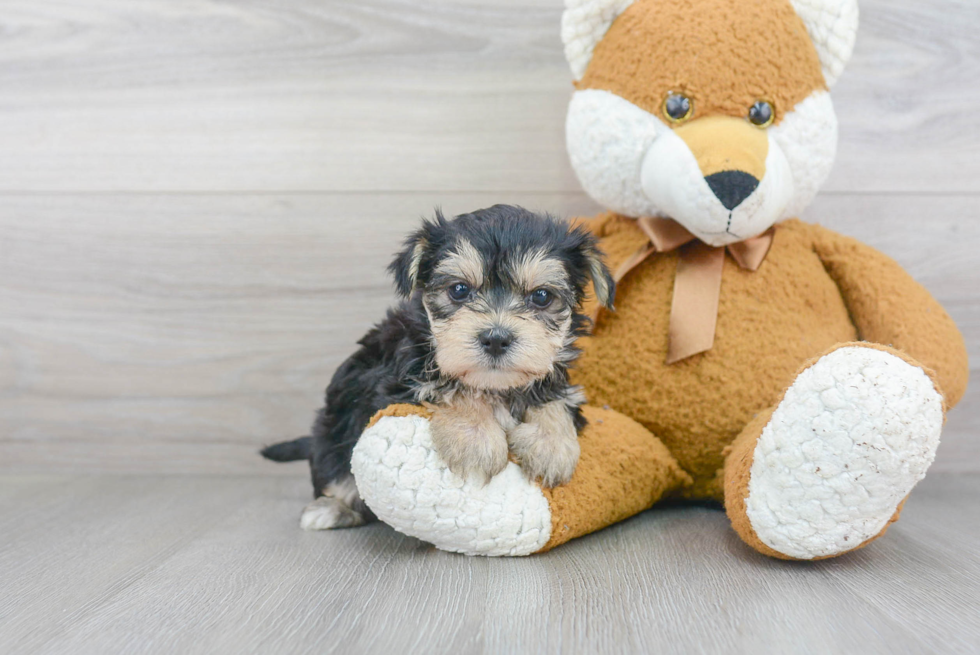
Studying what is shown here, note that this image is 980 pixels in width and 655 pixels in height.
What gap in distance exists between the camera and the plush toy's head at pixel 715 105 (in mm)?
1617

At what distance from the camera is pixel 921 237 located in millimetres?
2227

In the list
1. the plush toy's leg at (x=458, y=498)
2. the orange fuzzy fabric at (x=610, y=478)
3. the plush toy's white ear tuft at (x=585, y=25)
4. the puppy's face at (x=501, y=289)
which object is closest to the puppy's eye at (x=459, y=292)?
the puppy's face at (x=501, y=289)

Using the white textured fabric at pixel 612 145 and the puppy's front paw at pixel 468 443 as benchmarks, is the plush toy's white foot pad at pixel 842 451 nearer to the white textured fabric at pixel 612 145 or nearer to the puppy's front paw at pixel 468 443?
the puppy's front paw at pixel 468 443

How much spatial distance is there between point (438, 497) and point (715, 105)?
1.06 meters

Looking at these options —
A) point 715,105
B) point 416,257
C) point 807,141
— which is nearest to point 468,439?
point 416,257

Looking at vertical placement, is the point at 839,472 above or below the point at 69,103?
below

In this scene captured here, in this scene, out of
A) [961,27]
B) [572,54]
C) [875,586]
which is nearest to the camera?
[875,586]

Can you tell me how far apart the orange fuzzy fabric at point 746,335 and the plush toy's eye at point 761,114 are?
299 millimetres

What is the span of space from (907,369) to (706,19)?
90 cm

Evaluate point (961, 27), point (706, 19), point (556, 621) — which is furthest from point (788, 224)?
point (556, 621)

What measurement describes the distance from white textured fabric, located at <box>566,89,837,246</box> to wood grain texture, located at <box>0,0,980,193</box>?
1.51 ft

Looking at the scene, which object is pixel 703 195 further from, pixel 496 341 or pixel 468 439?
pixel 468 439

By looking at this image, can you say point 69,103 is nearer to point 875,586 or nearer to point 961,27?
point 875,586

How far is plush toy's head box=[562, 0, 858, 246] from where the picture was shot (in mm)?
1617
